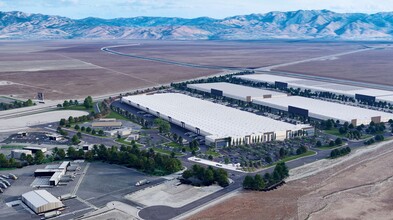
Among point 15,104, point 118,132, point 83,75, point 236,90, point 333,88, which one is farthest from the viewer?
point 83,75

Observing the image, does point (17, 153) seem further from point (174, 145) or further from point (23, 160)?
point (174, 145)

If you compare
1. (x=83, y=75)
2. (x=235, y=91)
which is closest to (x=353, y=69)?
(x=235, y=91)

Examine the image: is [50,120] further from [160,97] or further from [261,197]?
[261,197]

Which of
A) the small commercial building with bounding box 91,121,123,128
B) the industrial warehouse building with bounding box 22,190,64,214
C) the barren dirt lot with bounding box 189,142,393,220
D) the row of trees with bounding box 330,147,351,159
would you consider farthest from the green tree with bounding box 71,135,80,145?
the row of trees with bounding box 330,147,351,159

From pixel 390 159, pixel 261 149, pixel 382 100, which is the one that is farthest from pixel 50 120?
pixel 382 100

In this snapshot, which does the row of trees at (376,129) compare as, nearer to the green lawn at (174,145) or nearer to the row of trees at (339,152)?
the row of trees at (339,152)

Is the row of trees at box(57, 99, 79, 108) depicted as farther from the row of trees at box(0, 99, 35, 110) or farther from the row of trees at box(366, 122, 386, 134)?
the row of trees at box(366, 122, 386, 134)
